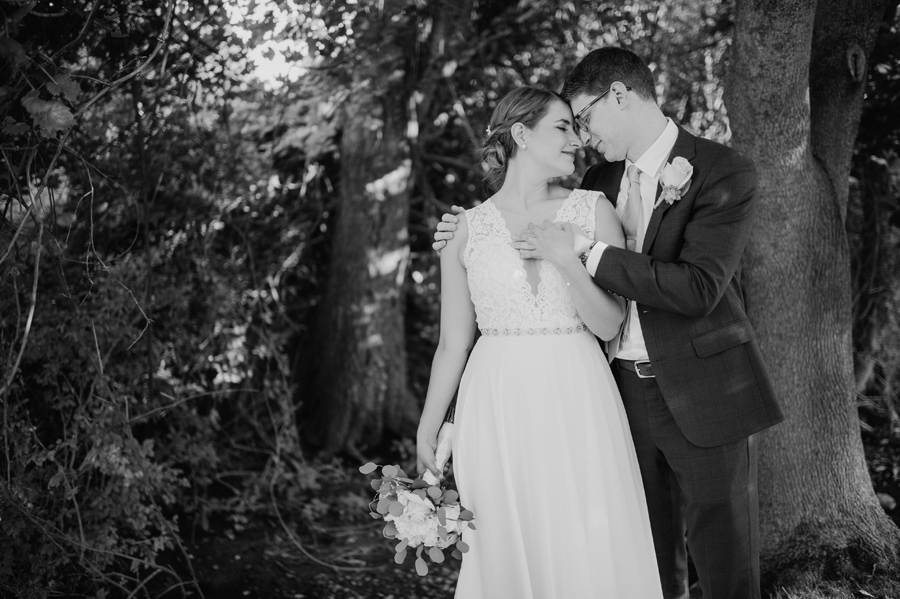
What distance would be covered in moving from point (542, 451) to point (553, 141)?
109 cm

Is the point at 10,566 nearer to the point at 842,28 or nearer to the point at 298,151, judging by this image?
the point at 298,151

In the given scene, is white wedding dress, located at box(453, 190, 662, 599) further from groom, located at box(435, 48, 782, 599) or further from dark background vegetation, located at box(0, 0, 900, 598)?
dark background vegetation, located at box(0, 0, 900, 598)

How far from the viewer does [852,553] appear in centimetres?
323

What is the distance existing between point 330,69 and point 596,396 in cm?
311

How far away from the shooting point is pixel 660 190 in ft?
8.53

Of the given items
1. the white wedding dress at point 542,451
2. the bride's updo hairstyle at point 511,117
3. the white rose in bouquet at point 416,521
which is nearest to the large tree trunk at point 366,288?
the bride's updo hairstyle at point 511,117

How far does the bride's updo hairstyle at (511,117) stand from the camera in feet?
8.94

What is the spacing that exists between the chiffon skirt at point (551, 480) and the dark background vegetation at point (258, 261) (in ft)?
3.94

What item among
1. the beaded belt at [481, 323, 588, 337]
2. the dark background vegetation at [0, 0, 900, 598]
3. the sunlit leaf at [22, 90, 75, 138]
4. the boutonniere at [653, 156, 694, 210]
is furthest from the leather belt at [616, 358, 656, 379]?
the sunlit leaf at [22, 90, 75, 138]

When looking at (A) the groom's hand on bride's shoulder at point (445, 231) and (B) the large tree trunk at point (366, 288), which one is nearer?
(A) the groom's hand on bride's shoulder at point (445, 231)

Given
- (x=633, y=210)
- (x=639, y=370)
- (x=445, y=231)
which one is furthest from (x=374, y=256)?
(x=639, y=370)

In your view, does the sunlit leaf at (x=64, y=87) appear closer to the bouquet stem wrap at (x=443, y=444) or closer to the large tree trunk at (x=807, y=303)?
the bouquet stem wrap at (x=443, y=444)

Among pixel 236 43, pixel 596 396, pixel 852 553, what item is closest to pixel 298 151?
pixel 236 43

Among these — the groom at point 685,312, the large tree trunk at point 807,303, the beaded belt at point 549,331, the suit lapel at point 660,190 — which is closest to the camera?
the groom at point 685,312
